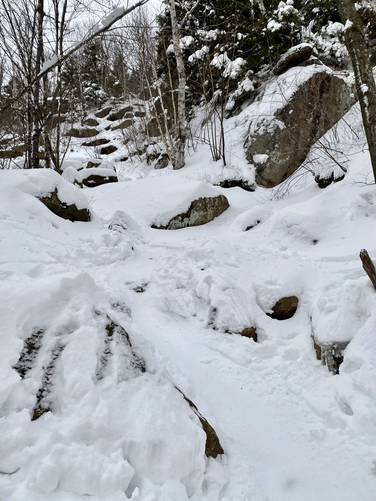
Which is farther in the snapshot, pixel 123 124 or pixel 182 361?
pixel 123 124

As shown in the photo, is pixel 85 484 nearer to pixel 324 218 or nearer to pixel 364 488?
pixel 364 488

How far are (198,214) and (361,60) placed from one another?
3.09m

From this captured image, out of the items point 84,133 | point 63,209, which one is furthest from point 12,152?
point 84,133

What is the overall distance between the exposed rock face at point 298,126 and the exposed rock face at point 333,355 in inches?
207

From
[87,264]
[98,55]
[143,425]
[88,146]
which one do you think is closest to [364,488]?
[143,425]

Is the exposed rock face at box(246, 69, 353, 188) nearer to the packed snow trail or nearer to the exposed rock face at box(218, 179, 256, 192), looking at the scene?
the exposed rock face at box(218, 179, 256, 192)

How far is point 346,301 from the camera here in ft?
9.43

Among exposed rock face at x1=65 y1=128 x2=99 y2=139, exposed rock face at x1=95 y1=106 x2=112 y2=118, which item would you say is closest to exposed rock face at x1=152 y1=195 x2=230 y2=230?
exposed rock face at x1=65 y1=128 x2=99 y2=139

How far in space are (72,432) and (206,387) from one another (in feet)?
3.68

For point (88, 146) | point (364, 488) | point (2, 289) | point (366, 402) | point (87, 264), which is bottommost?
point (364, 488)

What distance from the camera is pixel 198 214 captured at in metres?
5.70

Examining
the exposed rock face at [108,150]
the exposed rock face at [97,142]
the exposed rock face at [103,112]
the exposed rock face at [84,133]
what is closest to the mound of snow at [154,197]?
the exposed rock face at [108,150]

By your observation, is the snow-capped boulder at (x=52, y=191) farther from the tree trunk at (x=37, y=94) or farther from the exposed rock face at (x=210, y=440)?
the exposed rock face at (x=210, y=440)

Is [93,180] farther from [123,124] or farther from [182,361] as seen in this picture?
[123,124]
